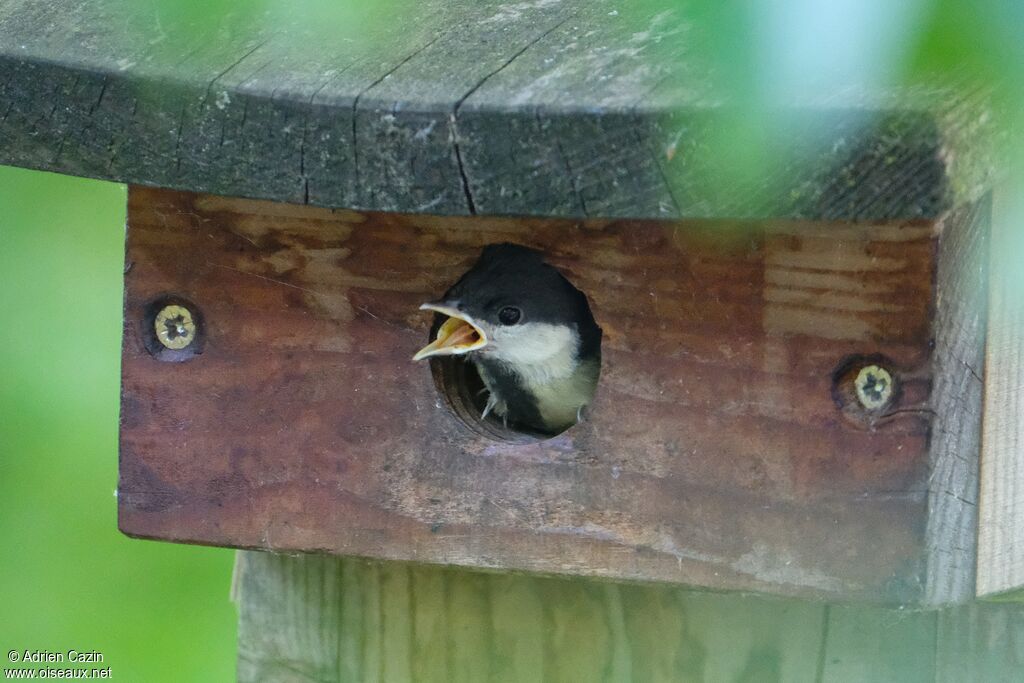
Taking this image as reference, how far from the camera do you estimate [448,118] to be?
1.17m

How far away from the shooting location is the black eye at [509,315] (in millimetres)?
2008

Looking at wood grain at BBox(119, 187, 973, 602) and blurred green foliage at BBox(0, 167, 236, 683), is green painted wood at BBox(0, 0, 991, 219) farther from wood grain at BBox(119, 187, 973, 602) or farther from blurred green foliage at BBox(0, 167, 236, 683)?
blurred green foliage at BBox(0, 167, 236, 683)

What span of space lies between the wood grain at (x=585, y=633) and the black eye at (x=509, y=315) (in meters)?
0.39

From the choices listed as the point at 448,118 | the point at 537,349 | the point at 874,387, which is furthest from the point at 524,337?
the point at 448,118

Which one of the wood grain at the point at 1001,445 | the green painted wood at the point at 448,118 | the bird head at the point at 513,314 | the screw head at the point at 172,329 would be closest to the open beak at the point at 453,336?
the bird head at the point at 513,314

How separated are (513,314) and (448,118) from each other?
35.0 inches

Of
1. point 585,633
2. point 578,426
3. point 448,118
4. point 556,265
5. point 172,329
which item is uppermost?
point 448,118

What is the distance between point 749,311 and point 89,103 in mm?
760

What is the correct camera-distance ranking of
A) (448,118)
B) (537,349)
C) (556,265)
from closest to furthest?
(448,118), (556,265), (537,349)

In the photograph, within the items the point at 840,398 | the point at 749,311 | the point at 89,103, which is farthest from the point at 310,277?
the point at 840,398

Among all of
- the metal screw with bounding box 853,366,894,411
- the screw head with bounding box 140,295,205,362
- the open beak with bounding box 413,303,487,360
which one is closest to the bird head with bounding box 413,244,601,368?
the open beak with bounding box 413,303,487,360

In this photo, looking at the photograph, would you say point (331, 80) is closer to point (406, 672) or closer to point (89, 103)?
point (89, 103)

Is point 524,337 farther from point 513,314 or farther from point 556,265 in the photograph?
point 556,265

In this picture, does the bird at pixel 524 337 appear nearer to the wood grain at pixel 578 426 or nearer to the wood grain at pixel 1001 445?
the wood grain at pixel 578 426
